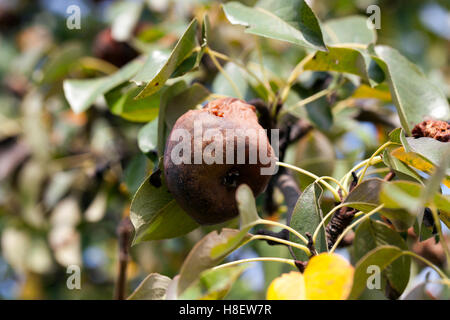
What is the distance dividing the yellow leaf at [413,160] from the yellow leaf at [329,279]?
0.86ft

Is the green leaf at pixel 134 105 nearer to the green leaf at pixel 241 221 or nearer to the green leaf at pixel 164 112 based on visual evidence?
the green leaf at pixel 164 112

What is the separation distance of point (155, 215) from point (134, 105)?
37 centimetres

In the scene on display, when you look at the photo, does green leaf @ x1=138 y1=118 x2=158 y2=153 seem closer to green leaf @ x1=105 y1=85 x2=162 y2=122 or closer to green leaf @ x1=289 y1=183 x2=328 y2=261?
green leaf @ x1=105 y1=85 x2=162 y2=122

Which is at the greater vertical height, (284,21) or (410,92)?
(284,21)

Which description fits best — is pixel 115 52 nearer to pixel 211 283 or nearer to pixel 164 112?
pixel 164 112

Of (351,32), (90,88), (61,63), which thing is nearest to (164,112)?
(90,88)

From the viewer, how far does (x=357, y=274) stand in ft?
2.56

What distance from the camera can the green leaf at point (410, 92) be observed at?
3.62ft

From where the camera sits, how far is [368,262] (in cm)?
80

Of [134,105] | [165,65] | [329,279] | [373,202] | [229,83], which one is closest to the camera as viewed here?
[329,279]

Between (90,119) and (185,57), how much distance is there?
1316mm

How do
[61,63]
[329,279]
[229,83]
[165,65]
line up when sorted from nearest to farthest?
1. [329,279]
2. [165,65]
3. [229,83]
4. [61,63]

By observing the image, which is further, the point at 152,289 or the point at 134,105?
the point at 134,105

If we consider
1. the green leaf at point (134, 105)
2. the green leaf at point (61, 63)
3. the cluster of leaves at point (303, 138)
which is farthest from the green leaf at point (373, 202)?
the green leaf at point (61, 63)
